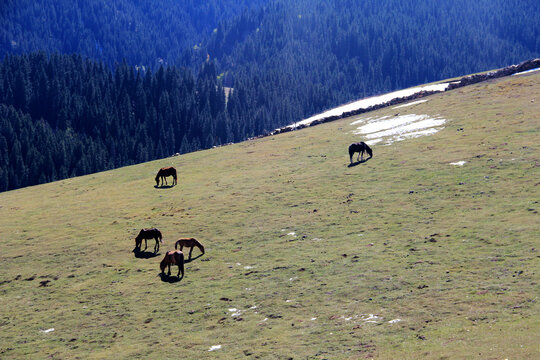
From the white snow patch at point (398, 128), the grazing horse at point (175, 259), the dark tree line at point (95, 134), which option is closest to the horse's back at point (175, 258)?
the grazing horse at point (175, 259)

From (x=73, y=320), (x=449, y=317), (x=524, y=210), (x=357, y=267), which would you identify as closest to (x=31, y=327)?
(x=73, y=320)

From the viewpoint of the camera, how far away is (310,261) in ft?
94.0

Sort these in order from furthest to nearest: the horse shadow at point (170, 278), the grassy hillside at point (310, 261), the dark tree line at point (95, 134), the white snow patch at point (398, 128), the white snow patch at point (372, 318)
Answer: the dark tree line at point (95, 134)
the white snow patch at point (398, 128)
the horse shadow at point (170, 278)
the white snow patch at point (372, 318)
the grassy hillside at point (310, 261)

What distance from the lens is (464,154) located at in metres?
43.0

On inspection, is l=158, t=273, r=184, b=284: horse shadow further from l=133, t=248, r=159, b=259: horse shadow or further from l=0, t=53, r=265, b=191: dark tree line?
l=0, t=53, r=265, b=191: dark tree line

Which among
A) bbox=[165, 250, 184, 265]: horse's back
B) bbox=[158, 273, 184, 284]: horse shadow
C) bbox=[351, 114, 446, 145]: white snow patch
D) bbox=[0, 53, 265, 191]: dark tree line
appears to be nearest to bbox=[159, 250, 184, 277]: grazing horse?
bbox=[165, 250, 184, 265]: horse's back

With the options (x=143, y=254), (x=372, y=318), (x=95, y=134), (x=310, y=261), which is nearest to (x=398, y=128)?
(x=310, y=261)

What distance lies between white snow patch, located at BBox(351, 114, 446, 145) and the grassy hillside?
2.70 meters

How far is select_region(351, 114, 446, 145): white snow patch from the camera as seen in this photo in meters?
54.3

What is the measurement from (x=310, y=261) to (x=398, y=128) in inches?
1317

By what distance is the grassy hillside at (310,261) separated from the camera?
803 inches

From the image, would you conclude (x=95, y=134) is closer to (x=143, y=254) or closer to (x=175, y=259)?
(x=143, y=254)

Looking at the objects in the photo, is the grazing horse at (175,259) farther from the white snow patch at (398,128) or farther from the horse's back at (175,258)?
the white snow patch at (398,128)

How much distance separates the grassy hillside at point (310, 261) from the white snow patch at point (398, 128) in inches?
106
